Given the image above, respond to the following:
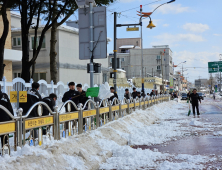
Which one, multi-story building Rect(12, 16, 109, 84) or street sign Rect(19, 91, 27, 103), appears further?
multi-story building Rect(12, 16, 109, 84)

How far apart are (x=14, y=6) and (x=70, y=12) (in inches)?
114

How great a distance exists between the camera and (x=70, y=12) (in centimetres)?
1677

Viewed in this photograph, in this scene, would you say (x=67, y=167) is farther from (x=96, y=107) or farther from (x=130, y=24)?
(x=130, y=24)

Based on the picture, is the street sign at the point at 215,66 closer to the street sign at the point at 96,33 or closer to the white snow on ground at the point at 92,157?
the street sign at the point at 96,33

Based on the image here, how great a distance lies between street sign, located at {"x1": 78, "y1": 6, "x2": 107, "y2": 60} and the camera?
11766mm

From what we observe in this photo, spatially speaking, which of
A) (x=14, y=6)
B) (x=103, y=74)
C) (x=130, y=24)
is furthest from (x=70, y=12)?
(x=103, y=74)

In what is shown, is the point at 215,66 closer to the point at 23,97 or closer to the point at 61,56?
the point at 61,56

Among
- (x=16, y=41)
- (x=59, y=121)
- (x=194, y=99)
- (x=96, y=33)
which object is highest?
(x=16, y=41)

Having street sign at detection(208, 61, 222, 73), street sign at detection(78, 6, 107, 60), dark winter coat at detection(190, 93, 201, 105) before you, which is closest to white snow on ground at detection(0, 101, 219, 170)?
street sign at detection(78, 6, 107, 60)

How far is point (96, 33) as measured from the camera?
1191 centimetres

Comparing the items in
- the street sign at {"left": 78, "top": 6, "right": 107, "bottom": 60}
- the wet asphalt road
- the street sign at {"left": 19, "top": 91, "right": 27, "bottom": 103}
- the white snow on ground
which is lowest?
the wet asphalt road

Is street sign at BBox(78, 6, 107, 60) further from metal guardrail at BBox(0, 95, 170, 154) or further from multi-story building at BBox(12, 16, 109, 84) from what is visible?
multi-story building at BBox(12, 16, 109, 84)

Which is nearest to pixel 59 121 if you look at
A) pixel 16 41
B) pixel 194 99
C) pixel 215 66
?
pixel 194 99

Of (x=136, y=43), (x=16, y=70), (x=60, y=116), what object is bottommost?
(x=60, y=116)
